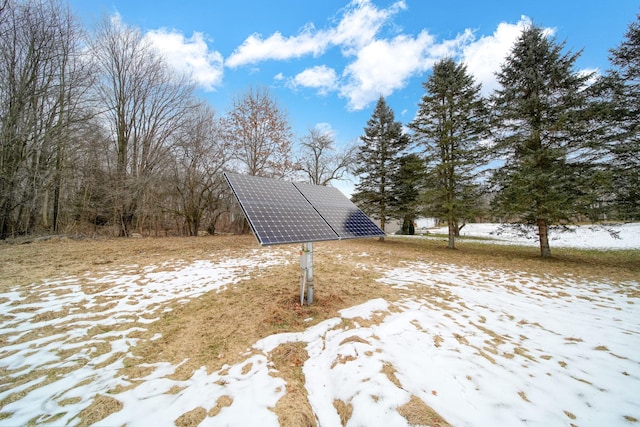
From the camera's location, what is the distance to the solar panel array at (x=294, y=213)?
143 inches

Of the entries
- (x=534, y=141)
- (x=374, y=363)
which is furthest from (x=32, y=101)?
(x=534, y=141)

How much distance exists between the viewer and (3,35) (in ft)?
35.0

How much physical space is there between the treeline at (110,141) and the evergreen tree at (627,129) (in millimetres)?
15629

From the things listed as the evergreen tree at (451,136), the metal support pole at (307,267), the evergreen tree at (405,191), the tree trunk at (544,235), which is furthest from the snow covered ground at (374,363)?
the evergreen tree at (405,191)

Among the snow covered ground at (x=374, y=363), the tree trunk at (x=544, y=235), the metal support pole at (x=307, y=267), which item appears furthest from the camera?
the tree trunk at (x=544, y=235)

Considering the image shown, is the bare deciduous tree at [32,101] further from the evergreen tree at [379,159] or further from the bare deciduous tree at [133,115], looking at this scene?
the evergreen tree at [379,159]

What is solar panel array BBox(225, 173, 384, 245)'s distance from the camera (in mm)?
3643

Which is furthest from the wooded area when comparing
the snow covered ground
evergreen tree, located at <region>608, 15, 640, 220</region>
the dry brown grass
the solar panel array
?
the dry brown grass

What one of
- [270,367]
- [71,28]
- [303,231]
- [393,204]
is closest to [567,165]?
[393,204]

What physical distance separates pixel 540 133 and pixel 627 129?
2364mm

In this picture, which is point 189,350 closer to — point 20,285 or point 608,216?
point 20,285

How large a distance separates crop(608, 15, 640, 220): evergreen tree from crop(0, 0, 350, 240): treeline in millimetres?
15629

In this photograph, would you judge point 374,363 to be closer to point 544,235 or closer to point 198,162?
point 544,235

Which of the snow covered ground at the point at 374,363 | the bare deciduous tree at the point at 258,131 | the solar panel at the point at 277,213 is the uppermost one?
the bare deciduous tree at the point at 258,131
